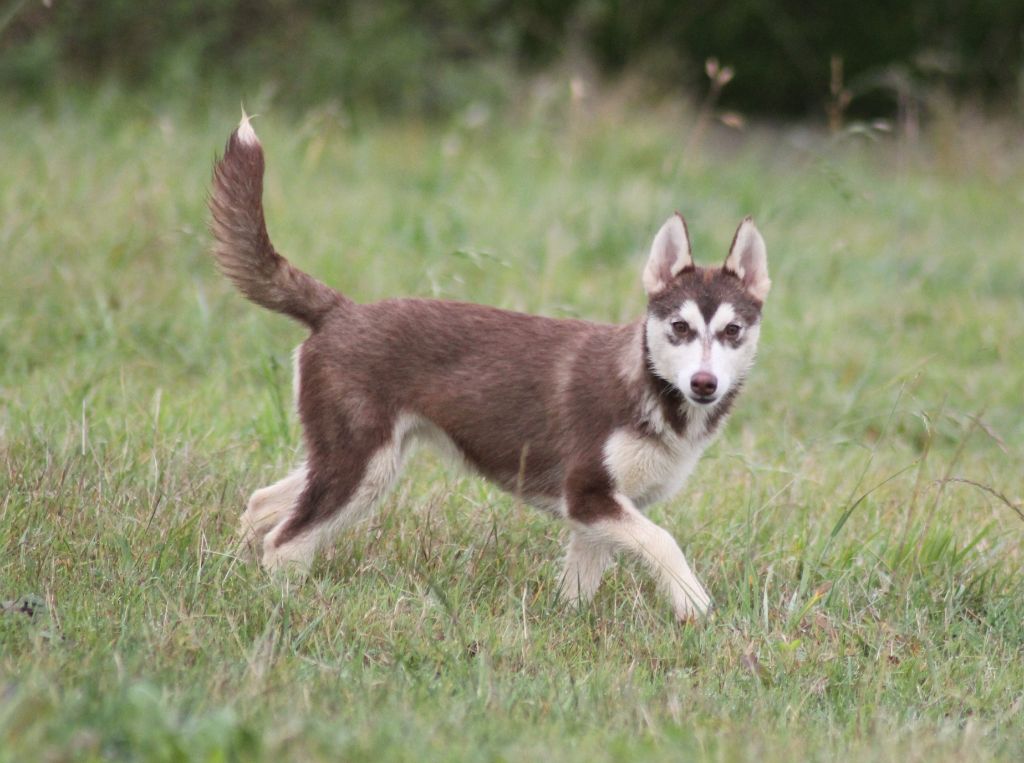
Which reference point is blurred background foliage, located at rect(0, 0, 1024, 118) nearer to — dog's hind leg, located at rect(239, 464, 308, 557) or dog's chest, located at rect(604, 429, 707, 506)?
dog's hind leg, located at rect(239, 464, 308, 557)

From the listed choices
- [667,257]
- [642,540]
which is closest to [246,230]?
[667,257]

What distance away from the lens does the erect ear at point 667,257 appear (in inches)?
201

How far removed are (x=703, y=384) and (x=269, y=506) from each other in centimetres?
173

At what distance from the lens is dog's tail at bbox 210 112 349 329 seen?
16.4 feet

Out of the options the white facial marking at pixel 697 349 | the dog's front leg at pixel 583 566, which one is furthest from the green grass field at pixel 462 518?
the white facial marking at pixel 697 349

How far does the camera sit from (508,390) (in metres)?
5.17

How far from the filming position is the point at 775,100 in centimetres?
1916

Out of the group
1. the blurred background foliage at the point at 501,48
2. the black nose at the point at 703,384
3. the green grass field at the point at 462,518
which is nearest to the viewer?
the green grass field at the point at 462,518

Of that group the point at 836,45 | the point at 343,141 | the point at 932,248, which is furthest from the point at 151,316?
the point at 836,45

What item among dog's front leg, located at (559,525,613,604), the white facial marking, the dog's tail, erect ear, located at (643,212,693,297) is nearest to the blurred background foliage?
the dog's tail

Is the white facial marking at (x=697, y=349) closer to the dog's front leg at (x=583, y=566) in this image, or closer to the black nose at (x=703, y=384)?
the black nose at (x=703, y=384)

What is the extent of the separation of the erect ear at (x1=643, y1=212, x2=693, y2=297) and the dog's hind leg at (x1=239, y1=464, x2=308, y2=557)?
148 centimetres

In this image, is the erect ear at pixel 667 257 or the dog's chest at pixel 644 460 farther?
the erect ear at pixel 667 257

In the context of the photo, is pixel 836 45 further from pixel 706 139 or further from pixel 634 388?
pixel 634 388
